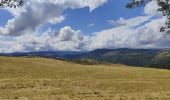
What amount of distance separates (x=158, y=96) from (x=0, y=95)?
50.7 feet

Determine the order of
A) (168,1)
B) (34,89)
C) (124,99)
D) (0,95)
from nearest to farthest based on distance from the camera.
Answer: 1. (168,1)
2. (124,99)
3. (0,95)
4. (34,89)

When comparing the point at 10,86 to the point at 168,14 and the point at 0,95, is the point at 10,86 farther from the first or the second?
the point at 168,14

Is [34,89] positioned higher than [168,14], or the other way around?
→ [168,14]

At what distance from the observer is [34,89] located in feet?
153

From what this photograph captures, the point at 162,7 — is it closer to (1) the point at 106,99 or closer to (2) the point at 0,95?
(1) the point at 106,99

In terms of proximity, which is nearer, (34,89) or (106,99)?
(106,99)

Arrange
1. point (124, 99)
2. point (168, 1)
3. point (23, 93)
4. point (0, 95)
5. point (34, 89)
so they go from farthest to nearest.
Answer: point (34, 89)
point (23, 93)
point (0, 95)
point (124, 99)
point (168, 1)

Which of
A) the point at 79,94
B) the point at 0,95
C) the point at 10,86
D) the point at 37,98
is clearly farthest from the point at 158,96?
the point at 10,86

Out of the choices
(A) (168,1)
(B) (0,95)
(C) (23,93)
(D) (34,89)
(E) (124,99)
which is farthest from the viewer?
(D) (34,89)

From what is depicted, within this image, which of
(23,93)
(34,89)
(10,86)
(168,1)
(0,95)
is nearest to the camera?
(168,1)

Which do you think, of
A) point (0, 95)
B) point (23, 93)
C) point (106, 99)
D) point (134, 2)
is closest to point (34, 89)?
point (23, 93)

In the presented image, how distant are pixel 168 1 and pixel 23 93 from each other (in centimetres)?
2017

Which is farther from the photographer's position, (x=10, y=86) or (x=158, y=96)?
(x=10, y=86)

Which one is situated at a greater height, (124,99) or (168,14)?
(168,14)
